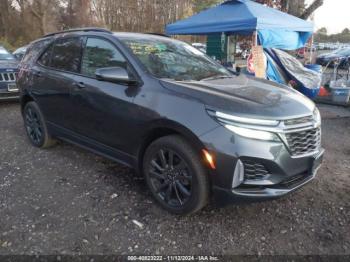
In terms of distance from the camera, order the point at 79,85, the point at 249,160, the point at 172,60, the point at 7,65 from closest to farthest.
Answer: the point at 249,160 → the point at 172,60 → the point at 79,85 → the point at 7,65

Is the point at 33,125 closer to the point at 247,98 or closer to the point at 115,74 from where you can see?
the point at 115,74

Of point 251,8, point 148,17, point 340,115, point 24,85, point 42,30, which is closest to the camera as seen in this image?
point 24,85

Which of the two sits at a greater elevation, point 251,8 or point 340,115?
point 251,8

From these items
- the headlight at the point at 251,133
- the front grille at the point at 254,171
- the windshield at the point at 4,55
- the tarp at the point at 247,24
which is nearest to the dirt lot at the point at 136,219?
the front grille at the point at 254,171

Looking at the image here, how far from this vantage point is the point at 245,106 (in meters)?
2.54

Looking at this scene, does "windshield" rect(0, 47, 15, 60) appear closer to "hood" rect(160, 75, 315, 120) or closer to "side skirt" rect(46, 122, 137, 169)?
"side skirt" rect(46, 122, 137, 169)

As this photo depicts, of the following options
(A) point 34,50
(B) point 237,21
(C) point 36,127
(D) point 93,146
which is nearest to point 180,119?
(D) point 93,146

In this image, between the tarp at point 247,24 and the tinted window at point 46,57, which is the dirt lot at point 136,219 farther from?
the tarp at point 247,24

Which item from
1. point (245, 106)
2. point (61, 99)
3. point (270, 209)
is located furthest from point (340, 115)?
point (61, 99)

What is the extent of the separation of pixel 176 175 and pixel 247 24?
546 centimetres

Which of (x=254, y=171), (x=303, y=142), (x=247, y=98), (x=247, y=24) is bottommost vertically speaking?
(x=254, y=171)

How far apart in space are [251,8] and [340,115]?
3.31m

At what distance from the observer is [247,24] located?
281 inches

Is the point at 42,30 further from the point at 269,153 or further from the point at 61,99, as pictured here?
the point at 269,153
